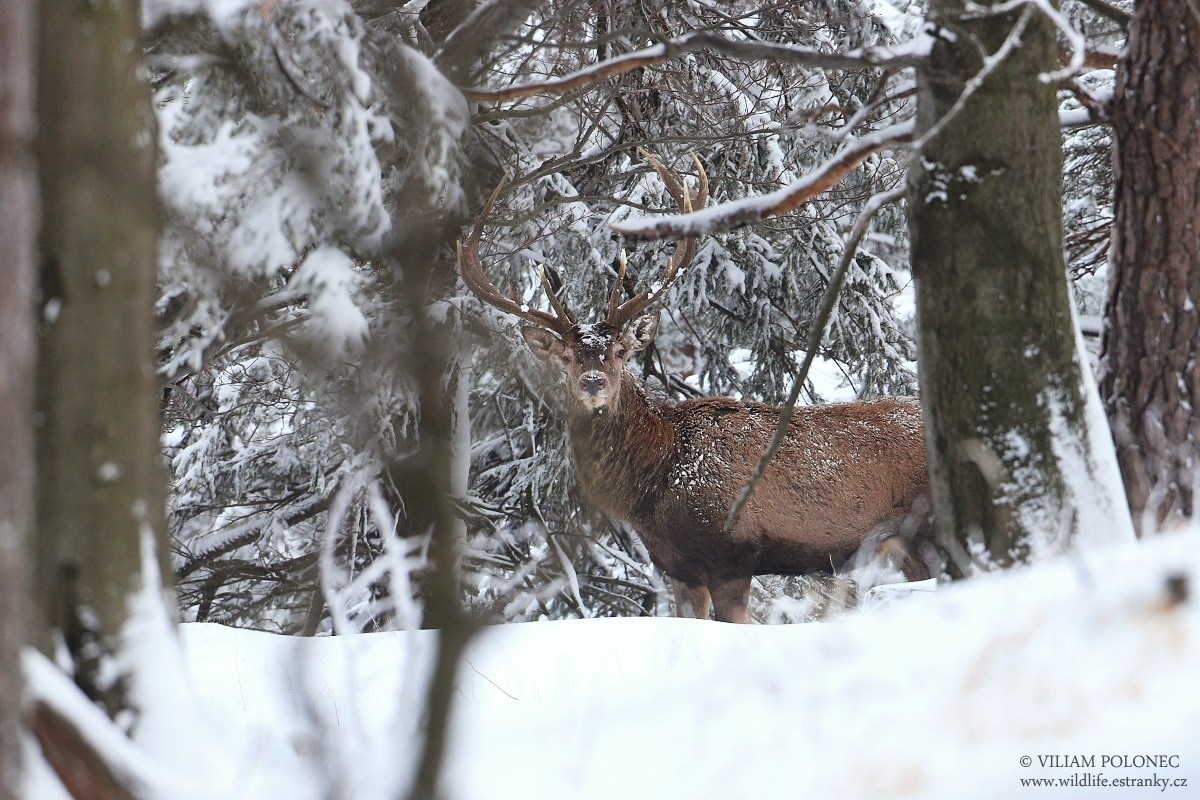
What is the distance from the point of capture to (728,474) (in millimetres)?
7336

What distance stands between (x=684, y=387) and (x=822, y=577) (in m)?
2.90

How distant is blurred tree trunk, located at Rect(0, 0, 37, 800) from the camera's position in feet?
6.61

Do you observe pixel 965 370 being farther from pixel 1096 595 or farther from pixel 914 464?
pixel 914 464

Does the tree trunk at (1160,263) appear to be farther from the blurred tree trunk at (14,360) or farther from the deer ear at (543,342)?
the deer ear at (543,342)

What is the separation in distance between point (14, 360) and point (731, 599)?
19.0 feet

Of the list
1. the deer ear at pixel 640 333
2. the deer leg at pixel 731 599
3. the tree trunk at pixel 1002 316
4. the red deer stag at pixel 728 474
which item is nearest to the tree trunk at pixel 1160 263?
the tree trunk at pixel 1002 316

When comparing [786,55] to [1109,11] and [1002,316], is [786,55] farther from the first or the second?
[1109,11]

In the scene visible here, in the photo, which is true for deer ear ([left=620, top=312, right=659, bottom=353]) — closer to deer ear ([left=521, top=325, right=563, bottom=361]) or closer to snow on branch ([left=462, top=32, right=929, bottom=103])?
deer ear ([left=521, top=325, right=563, bottom=361])

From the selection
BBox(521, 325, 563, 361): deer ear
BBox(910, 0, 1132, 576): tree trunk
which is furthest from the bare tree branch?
BBox(521, 325, 563, 361): deer ear

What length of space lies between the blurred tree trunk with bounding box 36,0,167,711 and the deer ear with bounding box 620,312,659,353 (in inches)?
208

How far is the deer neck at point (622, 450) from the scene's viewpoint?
7.59 m

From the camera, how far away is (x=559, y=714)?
3.69 m

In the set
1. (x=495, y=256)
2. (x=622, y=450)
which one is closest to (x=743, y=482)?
(x=622, y=450)

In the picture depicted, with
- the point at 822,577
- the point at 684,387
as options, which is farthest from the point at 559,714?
the point at 684,387
